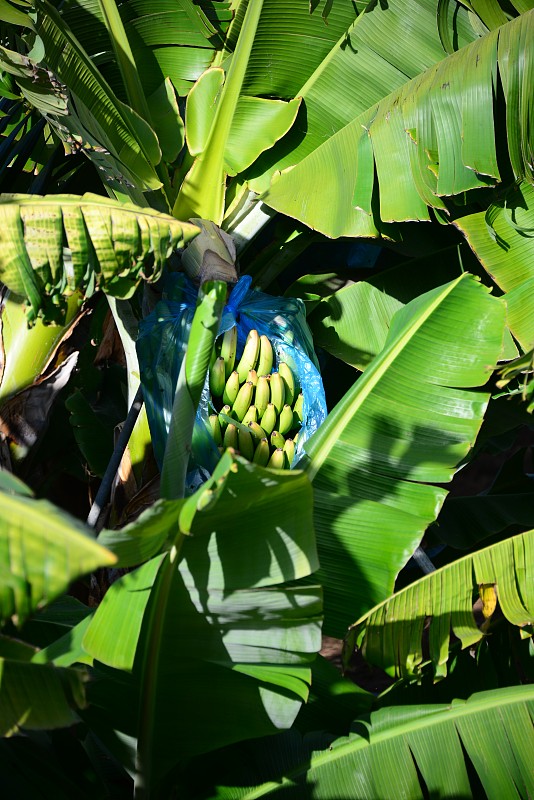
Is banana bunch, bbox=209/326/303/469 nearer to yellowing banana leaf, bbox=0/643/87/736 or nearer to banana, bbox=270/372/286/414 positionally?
banana, bbox=270/372/286/414

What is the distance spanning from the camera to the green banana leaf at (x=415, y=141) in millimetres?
1946

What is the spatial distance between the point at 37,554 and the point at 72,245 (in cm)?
63

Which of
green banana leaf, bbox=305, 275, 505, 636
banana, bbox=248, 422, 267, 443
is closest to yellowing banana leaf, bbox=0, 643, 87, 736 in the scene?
green banana leaf, bbox=305, 275, 505, 636

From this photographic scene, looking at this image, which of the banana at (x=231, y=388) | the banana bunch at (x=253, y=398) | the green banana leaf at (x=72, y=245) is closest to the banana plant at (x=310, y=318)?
the green banana leaf at (x=72, y=245)

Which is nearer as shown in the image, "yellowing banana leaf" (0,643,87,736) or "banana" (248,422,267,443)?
"yellowing banana leaf" (0,643,87,736)

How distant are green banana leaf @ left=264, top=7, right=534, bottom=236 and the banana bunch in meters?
0.46

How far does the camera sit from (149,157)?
2.21 meters

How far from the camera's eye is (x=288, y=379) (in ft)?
6.88

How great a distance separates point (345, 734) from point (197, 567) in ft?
2.58

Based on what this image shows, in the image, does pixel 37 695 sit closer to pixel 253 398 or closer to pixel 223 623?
pixel 223 623

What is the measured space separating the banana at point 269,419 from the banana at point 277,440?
0.03 m

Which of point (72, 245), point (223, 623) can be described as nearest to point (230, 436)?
point (223, 623)

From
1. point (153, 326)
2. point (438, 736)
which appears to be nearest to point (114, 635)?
point (438, 736)

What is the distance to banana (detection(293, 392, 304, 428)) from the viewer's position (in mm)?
2137
